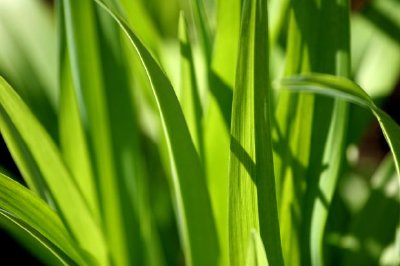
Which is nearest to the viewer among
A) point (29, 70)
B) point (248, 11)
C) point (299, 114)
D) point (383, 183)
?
point (248, 11)

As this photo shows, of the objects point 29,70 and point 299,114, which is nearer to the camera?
point 299,114

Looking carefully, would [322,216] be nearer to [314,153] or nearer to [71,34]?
[314,153]

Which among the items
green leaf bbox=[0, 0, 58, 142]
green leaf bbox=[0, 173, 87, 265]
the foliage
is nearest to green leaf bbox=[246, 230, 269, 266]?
the foliage

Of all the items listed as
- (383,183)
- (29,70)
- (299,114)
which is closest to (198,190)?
(299,114)

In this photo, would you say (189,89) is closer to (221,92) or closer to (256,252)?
(221,92)

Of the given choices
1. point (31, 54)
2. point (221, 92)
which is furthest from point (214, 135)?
point (31, 54)

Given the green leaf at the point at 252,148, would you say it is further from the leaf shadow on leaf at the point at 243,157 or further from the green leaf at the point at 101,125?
the green leaf at the point at 101,125

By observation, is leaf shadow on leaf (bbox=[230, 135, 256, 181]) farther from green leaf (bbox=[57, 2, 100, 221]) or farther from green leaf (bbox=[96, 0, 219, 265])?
green leaf (bbox=[57, 2, 100, 221])
